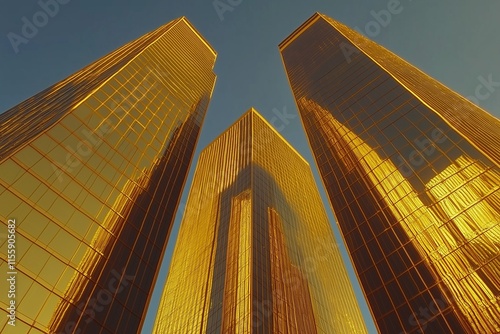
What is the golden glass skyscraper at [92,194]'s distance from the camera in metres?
35.5

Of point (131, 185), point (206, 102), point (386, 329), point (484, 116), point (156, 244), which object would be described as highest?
point (206, 102)

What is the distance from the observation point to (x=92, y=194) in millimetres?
45781

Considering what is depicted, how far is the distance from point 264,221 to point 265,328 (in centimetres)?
3660

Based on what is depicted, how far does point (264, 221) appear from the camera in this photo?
108m

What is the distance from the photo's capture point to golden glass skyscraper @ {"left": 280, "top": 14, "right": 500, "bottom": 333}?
40375mm

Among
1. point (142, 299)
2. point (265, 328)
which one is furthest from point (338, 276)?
point (142, 299)

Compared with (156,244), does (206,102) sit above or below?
above

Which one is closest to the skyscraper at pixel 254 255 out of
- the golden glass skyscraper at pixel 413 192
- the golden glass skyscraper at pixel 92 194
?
the golden glass skyscraper at pixel 413 192

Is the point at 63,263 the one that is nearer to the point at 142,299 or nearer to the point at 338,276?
the point at 142,299
